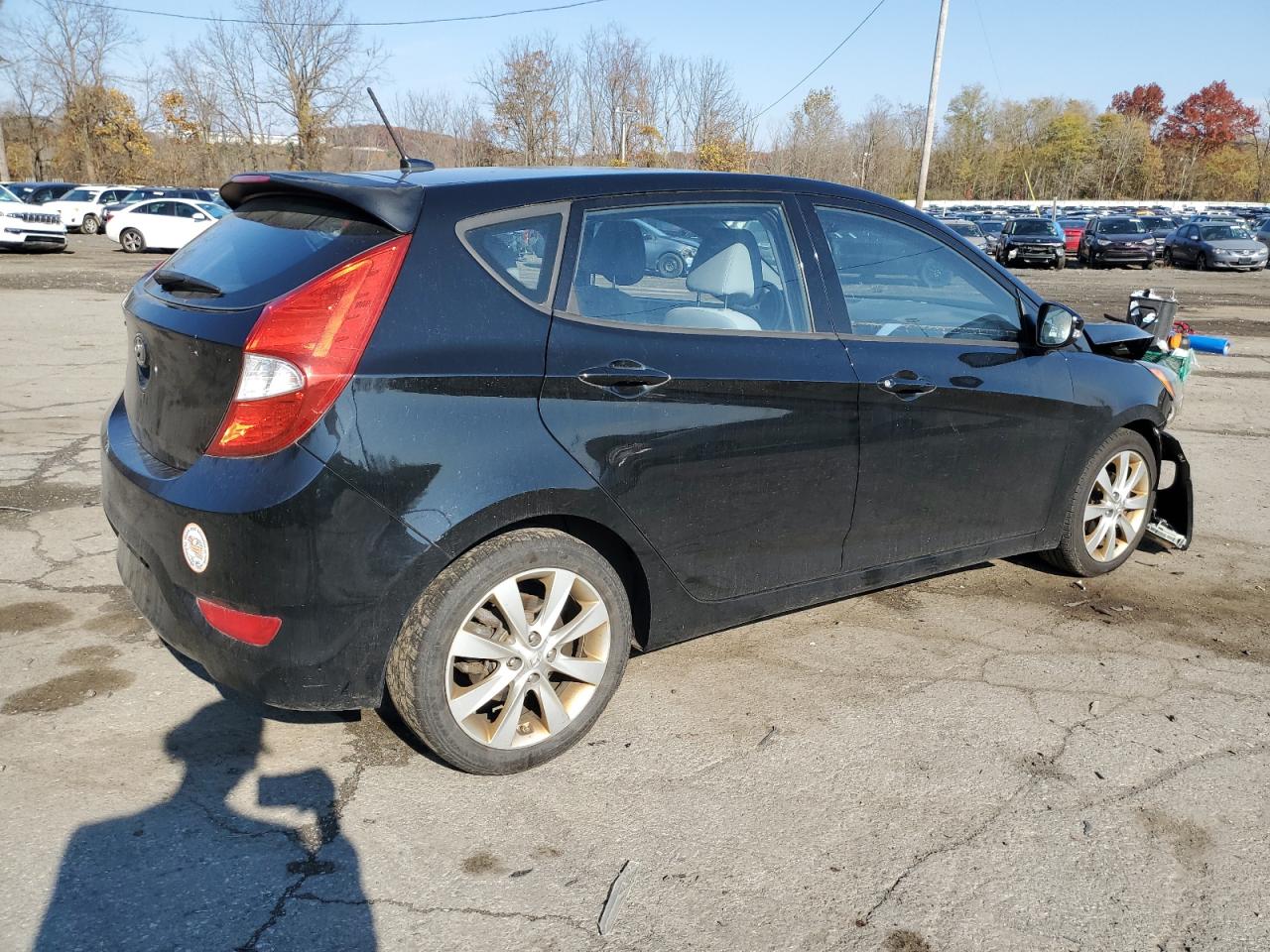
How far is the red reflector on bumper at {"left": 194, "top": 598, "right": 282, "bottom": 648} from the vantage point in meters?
2.73

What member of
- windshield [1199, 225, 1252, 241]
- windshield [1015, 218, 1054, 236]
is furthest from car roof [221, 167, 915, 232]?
windshield [1199, 225, 1252, 241]

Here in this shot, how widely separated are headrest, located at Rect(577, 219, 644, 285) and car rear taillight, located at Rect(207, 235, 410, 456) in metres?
0.65

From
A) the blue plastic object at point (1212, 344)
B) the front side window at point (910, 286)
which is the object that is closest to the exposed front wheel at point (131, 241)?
the blue plastic object at point (1212, 344)

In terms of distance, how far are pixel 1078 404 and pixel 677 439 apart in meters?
2.15

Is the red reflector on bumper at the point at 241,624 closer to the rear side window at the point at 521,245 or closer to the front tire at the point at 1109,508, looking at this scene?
the rear side window at the point at 521,245

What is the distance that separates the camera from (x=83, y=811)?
2.86m

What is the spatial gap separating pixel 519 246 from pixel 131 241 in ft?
100

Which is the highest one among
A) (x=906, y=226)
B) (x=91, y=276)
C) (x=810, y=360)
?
(x=906, y=226)

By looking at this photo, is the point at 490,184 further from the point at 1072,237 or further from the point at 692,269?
the point at 1072,237

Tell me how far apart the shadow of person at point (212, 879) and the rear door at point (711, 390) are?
129cm

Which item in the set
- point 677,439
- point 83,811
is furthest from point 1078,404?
point 83,811

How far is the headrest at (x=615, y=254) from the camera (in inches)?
124

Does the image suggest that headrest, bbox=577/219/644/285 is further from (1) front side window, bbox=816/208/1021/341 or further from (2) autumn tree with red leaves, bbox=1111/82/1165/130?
(2) autumn tree with red leaves, bbox=1111/82/1165/130

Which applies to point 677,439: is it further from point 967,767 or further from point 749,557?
point 967,767
